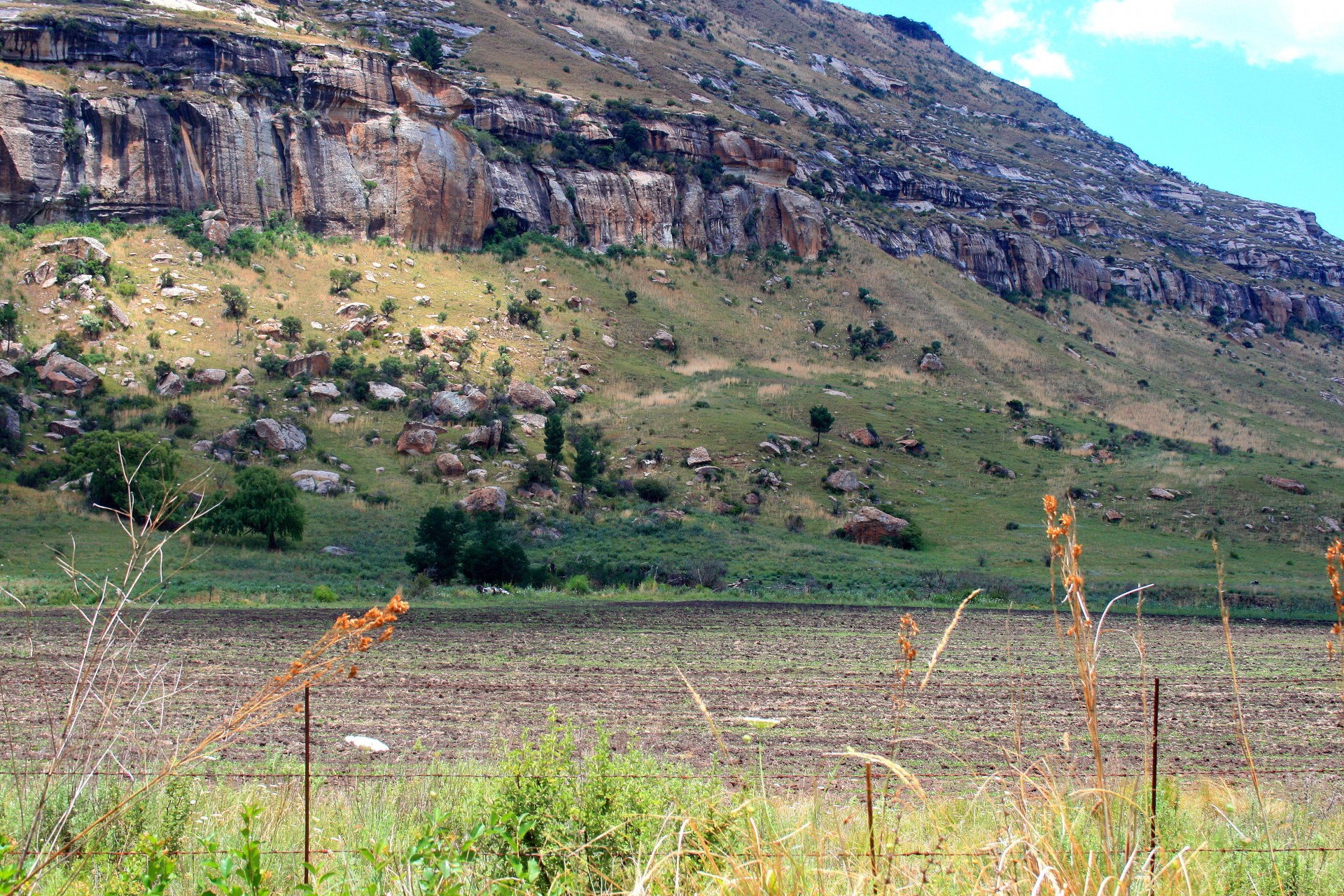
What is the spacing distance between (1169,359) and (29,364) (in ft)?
278

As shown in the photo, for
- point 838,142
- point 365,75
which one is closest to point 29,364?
point 365,75

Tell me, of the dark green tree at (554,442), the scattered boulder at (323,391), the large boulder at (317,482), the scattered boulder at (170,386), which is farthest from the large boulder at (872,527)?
the scattered boulder at (170,386)

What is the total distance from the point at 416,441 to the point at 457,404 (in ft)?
15.5

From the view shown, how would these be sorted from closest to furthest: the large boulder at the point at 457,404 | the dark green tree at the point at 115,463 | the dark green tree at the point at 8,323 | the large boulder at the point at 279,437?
the dark green tree at the point at 115,463
the large boulder at the point at 279,437
the dark green tree at the point at 8,323
the large boulder at the point at 457,404

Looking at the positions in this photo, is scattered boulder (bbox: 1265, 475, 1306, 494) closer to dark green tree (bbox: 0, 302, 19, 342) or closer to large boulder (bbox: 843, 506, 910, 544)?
large boulder (bbox: 843, 506, 910, 544)

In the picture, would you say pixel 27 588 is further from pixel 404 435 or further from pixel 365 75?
pixel 365 75

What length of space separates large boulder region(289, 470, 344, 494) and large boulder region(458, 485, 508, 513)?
5084 millimetres

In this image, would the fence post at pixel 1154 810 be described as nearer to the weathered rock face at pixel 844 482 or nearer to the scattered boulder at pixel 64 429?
the weathered rock face at pixel 844 482

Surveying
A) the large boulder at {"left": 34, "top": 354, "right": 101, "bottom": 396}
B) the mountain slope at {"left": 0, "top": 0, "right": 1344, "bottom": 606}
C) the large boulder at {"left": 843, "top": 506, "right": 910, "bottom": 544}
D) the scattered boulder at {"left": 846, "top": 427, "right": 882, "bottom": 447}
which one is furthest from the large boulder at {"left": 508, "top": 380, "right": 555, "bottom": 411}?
the large boulder at {"left": 34, "top": 354, "right": 101, "bottom": 396}

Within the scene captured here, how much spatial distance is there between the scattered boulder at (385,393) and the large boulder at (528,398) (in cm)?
554

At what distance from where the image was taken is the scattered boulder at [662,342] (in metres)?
55.2

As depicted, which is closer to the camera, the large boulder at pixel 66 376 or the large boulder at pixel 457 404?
the large boulder at pixel 66 376

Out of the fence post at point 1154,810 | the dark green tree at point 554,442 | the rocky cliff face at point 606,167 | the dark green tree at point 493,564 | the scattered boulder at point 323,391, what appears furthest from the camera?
the rocky cliff face at point 606,167

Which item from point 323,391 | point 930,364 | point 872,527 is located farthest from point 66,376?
point 930,364
